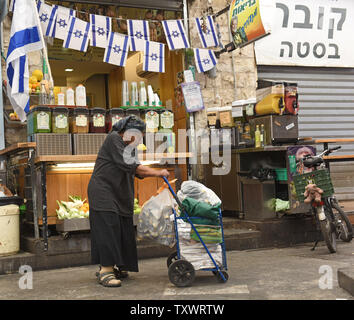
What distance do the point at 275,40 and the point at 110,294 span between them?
7.33 metres

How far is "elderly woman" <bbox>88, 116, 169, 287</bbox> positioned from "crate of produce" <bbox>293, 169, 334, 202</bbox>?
301cm

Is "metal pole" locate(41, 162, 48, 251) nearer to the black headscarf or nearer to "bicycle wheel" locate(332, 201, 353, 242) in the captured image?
the black headscarf

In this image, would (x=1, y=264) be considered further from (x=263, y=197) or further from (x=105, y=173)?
(x=263, y=197)

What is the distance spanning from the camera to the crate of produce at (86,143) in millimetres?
8239

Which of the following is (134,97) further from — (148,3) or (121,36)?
(148,3)

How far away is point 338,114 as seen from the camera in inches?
473

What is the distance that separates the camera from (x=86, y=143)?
27.2ft

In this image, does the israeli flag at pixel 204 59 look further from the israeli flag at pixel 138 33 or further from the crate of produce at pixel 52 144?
the crate of produce at pixel 52 144

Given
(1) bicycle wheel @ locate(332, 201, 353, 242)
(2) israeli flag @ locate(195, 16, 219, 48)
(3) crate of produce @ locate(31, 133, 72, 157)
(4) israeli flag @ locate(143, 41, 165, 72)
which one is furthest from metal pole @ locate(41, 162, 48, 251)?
(1) bicycle wheel @ locate(332, 201, 353, 242)

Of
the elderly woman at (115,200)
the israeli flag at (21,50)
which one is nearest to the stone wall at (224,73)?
the israeli flag at (21,50)

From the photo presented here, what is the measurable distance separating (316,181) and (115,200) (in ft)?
11.2

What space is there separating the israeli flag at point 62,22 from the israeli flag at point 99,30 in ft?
1.40

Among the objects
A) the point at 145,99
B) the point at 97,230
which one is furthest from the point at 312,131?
the point at 97,230

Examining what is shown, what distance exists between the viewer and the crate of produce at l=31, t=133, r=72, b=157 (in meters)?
7.93
